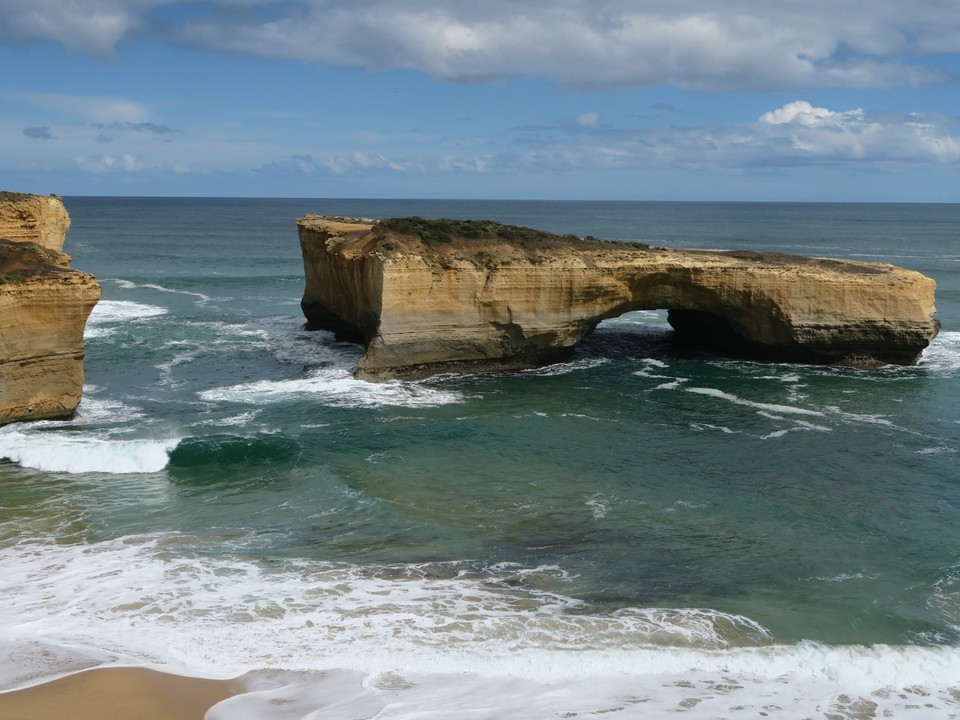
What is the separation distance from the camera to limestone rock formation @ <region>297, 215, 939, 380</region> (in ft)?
85.9

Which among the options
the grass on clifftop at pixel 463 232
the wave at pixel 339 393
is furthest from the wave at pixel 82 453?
the grass on clifftop at pixel 463 232

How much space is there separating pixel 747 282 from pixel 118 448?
18425 millimetres

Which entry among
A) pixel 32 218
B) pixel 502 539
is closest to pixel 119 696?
pixel 502 539

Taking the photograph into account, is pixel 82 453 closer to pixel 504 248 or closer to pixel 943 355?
pixel 504 248

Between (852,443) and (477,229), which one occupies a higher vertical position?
(477,229)

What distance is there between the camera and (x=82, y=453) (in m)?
19.2

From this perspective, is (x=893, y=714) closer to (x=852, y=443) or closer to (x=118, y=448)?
(x=852, y=443)

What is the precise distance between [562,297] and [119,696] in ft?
61.6

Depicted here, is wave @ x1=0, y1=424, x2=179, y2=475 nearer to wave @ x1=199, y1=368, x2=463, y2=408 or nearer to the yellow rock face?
wave @ x1=199, y1=368, x2=463, y2=408

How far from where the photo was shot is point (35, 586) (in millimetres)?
13406

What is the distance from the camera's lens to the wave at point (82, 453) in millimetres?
18761

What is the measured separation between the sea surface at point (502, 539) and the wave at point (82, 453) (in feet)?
0.28

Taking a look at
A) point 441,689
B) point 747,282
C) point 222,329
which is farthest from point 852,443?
point 222,329

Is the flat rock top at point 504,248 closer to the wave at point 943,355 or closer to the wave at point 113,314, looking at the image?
the wave at point 943,355
